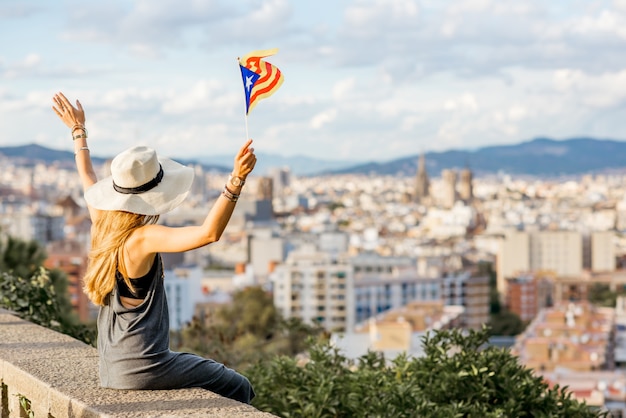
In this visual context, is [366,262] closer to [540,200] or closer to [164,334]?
[164,334]

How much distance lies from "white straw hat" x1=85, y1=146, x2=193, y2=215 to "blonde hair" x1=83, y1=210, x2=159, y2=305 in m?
0.03

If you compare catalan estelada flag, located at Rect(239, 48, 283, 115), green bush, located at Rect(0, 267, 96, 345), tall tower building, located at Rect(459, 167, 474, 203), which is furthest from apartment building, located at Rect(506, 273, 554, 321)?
tall tower building, located at Rect(459, 167, 474, 203)

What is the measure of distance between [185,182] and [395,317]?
39.2 m

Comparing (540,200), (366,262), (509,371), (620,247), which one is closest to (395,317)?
(366,262)

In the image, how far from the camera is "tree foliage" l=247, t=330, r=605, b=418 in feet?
11.7

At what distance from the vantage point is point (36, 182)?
190 m

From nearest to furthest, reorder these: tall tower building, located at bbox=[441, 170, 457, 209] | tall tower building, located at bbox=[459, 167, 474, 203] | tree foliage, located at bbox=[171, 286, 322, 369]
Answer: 1. tree foliage, located at bbox=[171, 286, 322, 369]
2. tall tower building, located at bbox=[441, 170, 457, 209]
3. tall tower building, located at bbox=[459, 167, 474, 203]

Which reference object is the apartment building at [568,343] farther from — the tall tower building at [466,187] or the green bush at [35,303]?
the tall tower building at [466,187]

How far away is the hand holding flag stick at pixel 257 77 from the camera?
265 centimetres

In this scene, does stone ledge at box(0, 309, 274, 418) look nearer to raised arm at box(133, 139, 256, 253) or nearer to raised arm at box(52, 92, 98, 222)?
raised arm at box(133, 139, 256, 253)

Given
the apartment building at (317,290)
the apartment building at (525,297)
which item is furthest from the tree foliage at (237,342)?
the apartment building at (525,297)

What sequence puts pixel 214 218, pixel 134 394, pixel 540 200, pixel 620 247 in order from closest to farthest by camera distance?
pixel 214 218 < pixel 134 394 < pixel 620 247 < pixel 540 200

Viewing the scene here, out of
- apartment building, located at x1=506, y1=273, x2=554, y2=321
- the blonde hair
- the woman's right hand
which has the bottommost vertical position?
apartment building, located at x1=506, y1=273, x2=554, y2=321

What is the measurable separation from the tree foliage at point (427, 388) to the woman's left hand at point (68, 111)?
115cm
